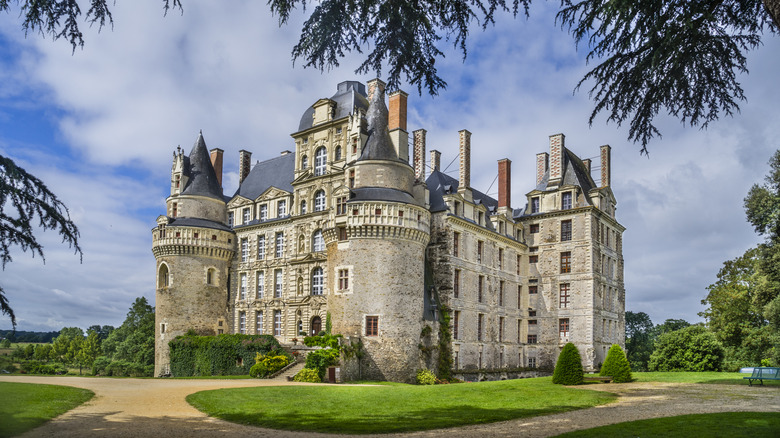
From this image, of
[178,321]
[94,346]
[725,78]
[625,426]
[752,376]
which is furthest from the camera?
[94,346]

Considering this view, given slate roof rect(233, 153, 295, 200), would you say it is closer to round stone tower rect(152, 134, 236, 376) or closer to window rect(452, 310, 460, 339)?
round stone tower rect(152, 134, 236, 376)

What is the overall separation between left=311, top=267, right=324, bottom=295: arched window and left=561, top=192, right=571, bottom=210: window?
1552 cm

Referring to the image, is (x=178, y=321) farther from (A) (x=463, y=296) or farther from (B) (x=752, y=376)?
(B) (x=752, y=376)

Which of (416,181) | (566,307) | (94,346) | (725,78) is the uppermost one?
(416,181)

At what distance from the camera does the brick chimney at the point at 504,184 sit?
4109 cm

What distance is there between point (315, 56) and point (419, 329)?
21.5 meters

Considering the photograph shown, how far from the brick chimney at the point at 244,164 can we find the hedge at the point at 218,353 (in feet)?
40.7

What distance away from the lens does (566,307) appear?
40656mm


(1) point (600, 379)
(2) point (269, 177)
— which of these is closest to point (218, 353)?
(2) point (269, 177)

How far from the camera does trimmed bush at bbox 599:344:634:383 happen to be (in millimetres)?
26625

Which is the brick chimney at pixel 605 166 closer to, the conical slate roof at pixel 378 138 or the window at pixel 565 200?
the window at pixel 565 200

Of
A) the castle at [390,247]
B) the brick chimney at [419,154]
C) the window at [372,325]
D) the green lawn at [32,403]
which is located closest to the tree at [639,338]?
the castle at [390,247]

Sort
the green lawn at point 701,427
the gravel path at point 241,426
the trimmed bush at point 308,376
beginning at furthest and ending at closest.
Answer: the trimmed bush at point 308,376
the gravel path at point 241,426
the green lawn at point 701,427

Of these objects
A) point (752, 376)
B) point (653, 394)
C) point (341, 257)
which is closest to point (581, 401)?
point (653, 394)
